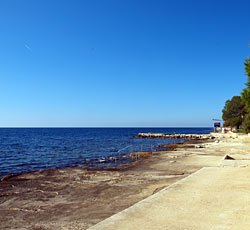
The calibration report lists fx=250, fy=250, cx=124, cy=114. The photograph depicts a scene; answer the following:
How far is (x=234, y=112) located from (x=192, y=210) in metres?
97.2

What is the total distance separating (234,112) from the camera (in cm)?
9425

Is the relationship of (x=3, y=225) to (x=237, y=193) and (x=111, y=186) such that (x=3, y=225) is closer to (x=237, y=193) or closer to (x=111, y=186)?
(x=111, y=186)

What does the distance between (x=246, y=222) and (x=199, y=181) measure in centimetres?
392

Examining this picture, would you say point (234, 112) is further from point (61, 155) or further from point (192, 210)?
point (192, 210)

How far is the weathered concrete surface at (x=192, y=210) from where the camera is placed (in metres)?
4.75

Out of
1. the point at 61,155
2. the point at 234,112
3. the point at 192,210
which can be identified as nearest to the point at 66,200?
the point at 192,210

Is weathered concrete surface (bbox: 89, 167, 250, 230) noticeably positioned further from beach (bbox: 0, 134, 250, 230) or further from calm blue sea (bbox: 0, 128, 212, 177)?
calm blue sea (bbox: 0, 128, 212, 177)

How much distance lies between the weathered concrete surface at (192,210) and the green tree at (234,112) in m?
90.0

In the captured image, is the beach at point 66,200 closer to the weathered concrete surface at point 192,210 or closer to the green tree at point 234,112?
the weathered concrete surface at point 192,210

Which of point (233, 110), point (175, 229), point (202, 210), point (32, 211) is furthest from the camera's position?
point (233, 110)

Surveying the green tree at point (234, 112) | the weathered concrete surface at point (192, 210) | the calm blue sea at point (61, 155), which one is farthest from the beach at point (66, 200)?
the green tree at point (234, 112)

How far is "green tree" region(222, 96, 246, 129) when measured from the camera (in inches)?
3568

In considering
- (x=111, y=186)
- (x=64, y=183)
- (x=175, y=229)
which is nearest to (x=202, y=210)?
(x=175, y=229)

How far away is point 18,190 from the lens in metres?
12.5
